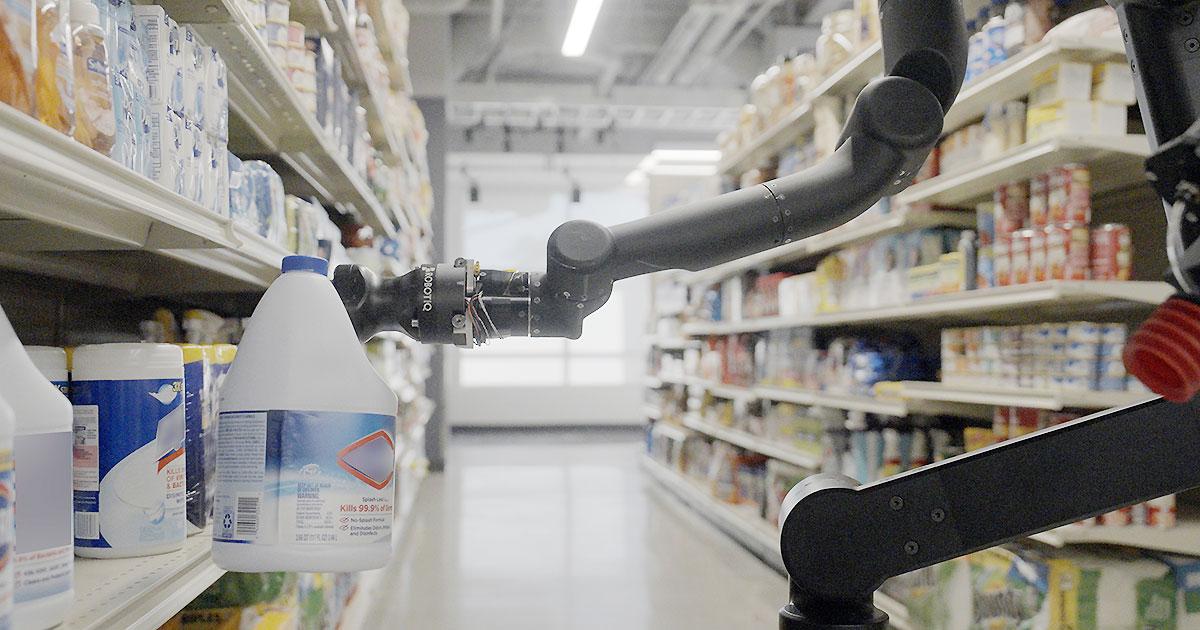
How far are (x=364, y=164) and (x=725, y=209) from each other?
2947 millimetres

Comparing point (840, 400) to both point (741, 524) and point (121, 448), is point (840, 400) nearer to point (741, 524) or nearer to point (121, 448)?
point (741, 524)

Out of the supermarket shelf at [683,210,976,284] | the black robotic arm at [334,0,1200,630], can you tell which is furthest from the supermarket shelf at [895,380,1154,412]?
the black robotic arm at [334,0,1200,630]

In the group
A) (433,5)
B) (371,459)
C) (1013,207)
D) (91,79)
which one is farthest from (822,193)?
(433,5)

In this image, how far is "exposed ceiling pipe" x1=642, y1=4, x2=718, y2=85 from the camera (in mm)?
7539

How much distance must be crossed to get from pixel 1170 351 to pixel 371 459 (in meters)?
0.68

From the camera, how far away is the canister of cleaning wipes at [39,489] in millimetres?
866

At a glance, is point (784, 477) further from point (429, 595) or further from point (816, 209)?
point (816, 209)

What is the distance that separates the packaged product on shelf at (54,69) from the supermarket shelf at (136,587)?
53 centimetres

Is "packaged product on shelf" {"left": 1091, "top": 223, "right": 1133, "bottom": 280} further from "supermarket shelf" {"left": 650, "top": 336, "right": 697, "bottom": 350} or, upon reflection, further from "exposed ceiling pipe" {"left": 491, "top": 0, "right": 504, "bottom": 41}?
"exposed ceiling pipe" {"left": 491, "top": 0, "right": 504, "bottom": 41}

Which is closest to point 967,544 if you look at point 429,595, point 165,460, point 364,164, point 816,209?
point 816,209

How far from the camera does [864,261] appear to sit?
12.6 feet

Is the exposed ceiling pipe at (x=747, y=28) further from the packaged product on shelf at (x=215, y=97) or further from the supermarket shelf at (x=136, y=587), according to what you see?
the supermarket shelf at (x=136, y=587)

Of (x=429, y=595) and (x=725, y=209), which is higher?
(x=725, y=209)

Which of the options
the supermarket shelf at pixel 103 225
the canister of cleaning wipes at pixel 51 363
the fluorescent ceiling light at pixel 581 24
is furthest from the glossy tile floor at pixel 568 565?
the fluorescent ceiling light at pixel 581 24
